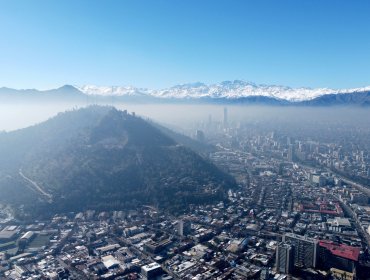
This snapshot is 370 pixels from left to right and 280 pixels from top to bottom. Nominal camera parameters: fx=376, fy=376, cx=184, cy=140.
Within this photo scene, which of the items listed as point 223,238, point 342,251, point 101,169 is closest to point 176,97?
point 101,169

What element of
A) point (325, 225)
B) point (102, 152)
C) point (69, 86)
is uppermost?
point (69, 86)

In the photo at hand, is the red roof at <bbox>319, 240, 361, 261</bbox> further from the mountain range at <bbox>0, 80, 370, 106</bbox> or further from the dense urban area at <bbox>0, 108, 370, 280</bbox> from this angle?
the mountain range at <bbox>0, 80, 370, 106</bbox>

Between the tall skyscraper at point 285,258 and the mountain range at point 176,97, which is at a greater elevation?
the mountain range at point 176,97

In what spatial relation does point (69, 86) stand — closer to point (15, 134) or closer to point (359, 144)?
point (15, 134)

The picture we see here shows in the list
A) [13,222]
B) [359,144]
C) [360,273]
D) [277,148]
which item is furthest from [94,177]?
[359,144]

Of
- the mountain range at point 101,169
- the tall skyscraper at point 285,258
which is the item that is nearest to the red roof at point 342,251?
the tall skyscraper at point 285,258

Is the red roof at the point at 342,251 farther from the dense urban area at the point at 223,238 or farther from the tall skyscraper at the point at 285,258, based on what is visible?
the tall skyscraper at the point at 285,258
